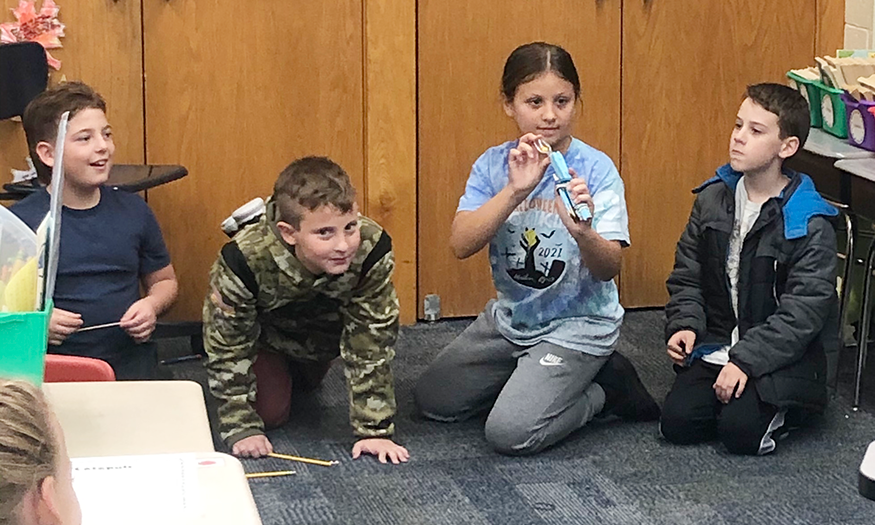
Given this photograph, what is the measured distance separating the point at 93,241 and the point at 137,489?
1446mm

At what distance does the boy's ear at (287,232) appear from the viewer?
2371mm

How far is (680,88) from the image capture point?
3.48 metres

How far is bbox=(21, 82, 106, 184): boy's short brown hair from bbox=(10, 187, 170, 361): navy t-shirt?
0.12 m

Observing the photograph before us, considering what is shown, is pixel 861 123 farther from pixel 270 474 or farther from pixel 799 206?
pixel 270 474

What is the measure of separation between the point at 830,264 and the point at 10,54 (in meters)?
1.85

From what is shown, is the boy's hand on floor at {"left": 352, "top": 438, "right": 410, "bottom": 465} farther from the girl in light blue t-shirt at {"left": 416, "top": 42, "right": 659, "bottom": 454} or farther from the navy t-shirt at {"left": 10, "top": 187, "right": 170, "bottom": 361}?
the navy t-shirt at {"left": 10, "top": 187, "right": 170, "bottom": 361}

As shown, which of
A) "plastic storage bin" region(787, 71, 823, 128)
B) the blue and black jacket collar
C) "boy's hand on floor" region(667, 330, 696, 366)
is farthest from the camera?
"plastic storage bin" region(787, 71, 823, 128)

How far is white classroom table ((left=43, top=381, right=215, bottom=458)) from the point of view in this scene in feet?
4.06

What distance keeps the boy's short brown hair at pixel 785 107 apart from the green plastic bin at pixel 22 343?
6.21 ft

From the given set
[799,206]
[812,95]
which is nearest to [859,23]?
[812,95]

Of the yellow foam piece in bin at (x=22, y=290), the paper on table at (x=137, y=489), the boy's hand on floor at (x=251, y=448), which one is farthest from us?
the boy's hand on floor at (x=251, y=448)

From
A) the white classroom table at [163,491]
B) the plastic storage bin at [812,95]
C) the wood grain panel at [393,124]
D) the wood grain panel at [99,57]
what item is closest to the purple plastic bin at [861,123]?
the plastic storage bin at [812,95]

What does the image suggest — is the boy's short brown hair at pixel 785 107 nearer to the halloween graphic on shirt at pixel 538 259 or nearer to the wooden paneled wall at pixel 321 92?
the halloween graphic on shirt at pixel 538 259

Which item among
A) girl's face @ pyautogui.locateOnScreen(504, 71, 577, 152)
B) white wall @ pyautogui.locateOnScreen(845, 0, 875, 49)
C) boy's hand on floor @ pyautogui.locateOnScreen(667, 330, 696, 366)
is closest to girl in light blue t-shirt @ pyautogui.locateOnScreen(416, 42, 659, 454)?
girl's face @ pyautogui.locateOnScreen(504, 71, 577, 152)
